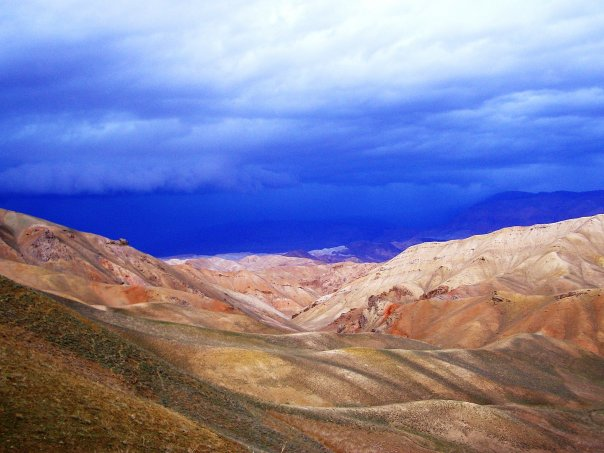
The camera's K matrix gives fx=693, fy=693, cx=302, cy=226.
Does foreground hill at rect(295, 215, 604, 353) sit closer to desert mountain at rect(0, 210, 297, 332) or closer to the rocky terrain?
the rocky terrain

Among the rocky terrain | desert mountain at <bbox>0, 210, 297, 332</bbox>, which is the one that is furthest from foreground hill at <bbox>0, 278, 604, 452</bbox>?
desert mountain at <bbox>0, 210, 297, 332</bbox>

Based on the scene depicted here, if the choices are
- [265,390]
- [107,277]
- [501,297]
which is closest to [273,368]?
[265,390]

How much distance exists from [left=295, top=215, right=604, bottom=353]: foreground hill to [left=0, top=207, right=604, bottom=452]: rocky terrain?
20.5 inches

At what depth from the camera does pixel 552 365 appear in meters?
89.9

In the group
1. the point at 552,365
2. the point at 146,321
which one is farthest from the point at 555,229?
the point at 146,321

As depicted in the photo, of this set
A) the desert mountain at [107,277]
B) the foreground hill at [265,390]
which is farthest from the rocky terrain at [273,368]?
the desert mountain at [107,277]

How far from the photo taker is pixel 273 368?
56.8 meters

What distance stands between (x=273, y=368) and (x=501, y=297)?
84.5 metres

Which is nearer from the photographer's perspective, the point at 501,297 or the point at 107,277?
the point at 501,297

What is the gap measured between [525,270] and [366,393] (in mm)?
119651

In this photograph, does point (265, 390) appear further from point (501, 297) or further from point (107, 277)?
point (501, 297)

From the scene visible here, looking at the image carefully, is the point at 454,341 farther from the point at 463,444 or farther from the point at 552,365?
the point at 463,444

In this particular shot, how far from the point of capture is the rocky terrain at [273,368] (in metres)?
23.3

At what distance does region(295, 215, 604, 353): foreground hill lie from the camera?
118294 mm
